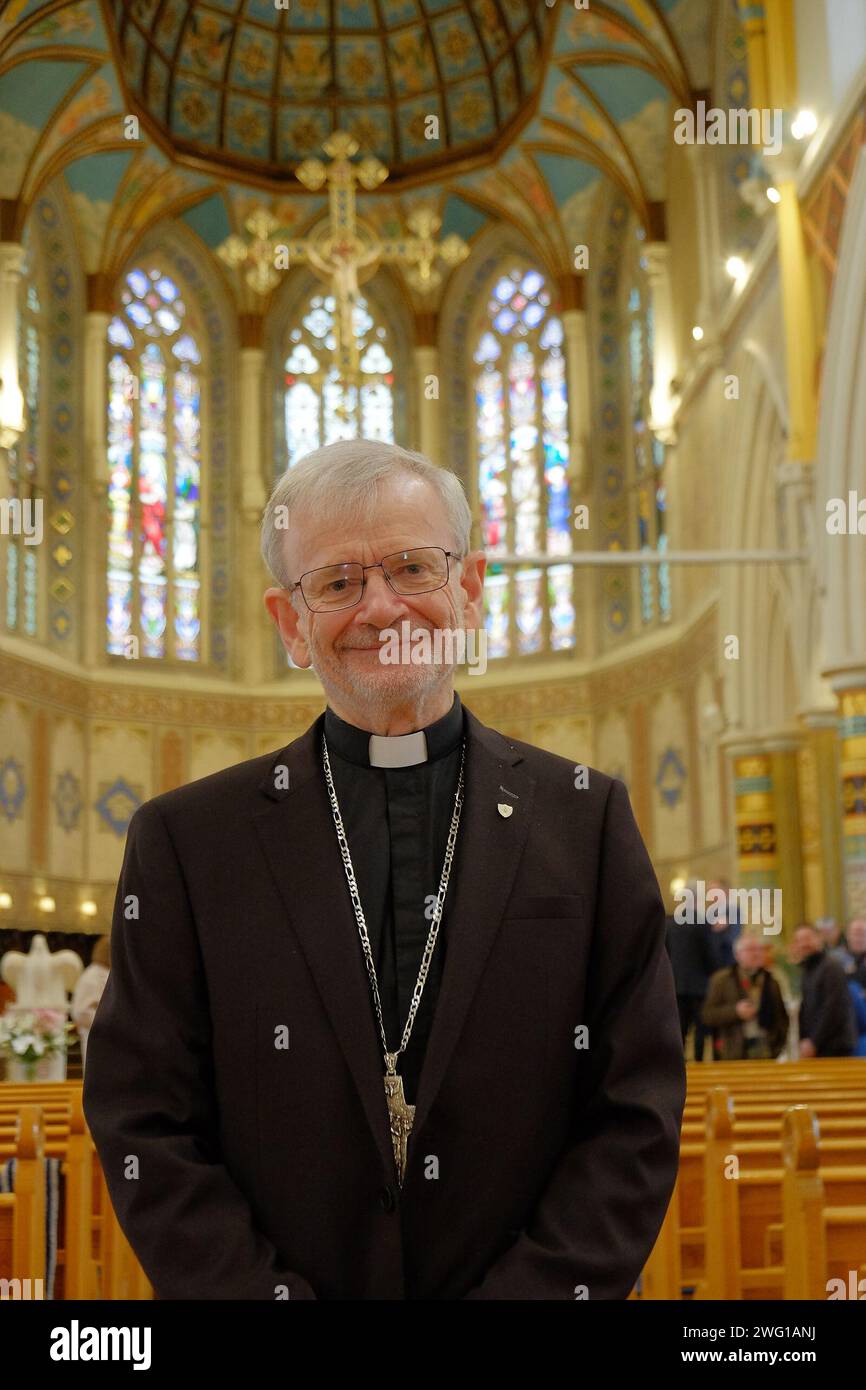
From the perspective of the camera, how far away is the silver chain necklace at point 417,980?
2.08 m

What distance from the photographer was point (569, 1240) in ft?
6.50

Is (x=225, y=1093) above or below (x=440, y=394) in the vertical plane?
below

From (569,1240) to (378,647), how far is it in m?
0.79

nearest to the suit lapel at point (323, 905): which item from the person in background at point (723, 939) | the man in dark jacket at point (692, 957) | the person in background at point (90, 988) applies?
the person in background at point (90, 988)

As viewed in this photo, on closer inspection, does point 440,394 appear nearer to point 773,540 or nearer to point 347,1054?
point 773,540

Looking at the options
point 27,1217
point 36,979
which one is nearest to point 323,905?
point 27,1217

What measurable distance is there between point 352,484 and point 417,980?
67 centimetres

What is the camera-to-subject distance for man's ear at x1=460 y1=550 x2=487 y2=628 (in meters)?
2.31

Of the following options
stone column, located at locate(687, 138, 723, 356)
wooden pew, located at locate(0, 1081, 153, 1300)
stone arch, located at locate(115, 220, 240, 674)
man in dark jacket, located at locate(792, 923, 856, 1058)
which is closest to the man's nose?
wooden pew, located at locate(0, 1081, 153, 1300)

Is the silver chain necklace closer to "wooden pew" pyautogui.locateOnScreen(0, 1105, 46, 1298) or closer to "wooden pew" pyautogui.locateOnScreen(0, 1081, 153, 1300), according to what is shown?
"wooden pew" pyautogui.locateOnScreen(0, 1105, 46, 1298)

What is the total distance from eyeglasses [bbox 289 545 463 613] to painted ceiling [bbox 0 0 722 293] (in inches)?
684

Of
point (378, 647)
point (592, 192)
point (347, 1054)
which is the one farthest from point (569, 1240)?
point (592, 192)

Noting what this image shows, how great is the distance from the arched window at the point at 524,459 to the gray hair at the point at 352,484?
1918cm

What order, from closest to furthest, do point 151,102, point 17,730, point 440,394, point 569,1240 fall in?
1. point 569,1240
2. point 17,730
3. point 151,102
4. point 440,394
